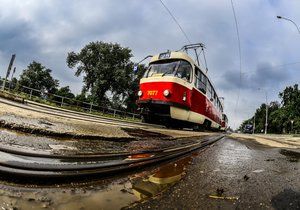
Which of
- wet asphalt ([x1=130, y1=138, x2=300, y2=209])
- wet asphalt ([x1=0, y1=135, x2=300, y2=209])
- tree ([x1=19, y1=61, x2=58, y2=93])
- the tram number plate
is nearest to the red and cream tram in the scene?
the tram number plate

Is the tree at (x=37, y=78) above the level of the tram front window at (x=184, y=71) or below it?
above

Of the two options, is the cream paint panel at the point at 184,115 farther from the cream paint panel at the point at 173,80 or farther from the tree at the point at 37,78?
the tree at the point at 37,78

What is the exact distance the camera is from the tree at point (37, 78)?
7206cm

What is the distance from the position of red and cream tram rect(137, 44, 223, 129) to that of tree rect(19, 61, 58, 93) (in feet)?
215

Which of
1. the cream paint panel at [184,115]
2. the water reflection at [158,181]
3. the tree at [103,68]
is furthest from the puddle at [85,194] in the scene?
the tree at [103,68]

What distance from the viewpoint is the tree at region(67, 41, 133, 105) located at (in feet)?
148

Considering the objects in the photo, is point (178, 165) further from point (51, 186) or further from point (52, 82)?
point (52, 82)

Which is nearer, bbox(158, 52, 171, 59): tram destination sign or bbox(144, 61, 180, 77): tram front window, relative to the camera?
bbox(144, 61, 180, 77): tram front window

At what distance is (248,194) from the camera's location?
2.14m

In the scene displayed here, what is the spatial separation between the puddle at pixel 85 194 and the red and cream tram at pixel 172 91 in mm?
9550

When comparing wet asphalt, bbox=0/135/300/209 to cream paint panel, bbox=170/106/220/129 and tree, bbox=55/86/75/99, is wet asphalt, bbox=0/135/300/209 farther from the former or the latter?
tree, bbox=55/86/75/99

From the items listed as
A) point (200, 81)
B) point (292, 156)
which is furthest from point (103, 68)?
point (292, 156)

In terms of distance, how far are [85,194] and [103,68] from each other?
146 ft

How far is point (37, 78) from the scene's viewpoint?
240ft
